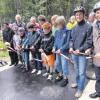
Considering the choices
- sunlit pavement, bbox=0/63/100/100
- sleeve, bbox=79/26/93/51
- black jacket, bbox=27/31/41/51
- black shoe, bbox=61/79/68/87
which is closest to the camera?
sleeve, bbox=79/26/93/51

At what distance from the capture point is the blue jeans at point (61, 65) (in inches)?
311

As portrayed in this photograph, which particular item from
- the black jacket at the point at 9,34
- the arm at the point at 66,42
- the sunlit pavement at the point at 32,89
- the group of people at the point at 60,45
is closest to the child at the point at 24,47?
the group of people at the point at 60,45

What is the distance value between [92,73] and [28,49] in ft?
7.28

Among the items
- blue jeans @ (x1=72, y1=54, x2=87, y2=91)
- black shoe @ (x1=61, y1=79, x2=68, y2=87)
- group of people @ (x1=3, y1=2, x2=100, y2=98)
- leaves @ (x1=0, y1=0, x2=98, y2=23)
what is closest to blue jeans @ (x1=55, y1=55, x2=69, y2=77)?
group of people @ (x1=3, y1=2, x2=100, y2=98)

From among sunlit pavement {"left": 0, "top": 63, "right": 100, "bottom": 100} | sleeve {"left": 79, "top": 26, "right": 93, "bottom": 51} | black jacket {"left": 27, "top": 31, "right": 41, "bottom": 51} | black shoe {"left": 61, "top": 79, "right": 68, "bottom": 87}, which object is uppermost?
sleeve {"left": 79, "top": 26, "right": 93, "bottom": 51}

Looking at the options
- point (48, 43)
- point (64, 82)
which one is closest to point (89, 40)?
point (64, 82)

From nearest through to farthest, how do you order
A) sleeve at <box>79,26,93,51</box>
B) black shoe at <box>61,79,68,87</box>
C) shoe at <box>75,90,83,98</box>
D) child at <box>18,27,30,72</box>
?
sleeve at <box>79,26,93,51</box> → shoe at <box>75,90,83,98</box> → black shoe at <box>61,79,68,87</box> → child at <box>18,27,30,72</box>

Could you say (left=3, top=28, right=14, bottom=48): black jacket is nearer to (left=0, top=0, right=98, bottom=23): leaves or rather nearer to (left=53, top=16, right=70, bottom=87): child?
(left=53, top=16, right=70, bottom=87): child

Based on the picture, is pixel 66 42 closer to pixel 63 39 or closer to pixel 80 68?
pixel 63 39

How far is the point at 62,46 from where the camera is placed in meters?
7.77

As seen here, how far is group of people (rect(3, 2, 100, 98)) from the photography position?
260 inches

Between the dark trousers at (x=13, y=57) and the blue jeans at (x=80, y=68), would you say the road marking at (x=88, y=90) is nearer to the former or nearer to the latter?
the blue jeans at (x=80, y=68)

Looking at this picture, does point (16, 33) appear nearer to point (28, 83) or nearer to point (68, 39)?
point (28, 83)

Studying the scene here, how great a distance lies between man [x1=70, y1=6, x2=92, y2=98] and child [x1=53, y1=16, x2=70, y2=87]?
0.68 metres
